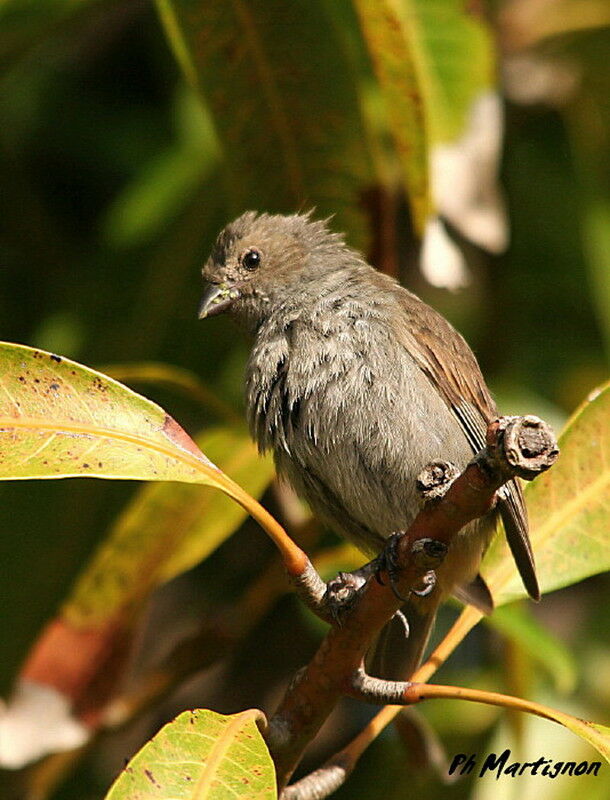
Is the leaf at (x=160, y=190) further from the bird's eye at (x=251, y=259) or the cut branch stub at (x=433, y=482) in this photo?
the cut branch stub at (x=433, y=482)

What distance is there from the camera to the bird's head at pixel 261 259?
12.0 feet

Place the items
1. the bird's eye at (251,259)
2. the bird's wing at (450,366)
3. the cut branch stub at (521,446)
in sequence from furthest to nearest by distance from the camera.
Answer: the bird's eye at (251,259)
the bird's wing at (450,366)
the cut branch stub at (521,446)

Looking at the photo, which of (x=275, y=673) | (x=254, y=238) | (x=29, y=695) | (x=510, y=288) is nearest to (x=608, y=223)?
(x=510, y=288)

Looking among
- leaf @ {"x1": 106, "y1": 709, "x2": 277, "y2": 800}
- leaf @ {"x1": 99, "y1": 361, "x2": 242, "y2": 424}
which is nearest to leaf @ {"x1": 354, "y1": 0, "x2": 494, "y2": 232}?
leaf @ {"x1": 99, "y1": 361, "x2": 242, "y2": 424}

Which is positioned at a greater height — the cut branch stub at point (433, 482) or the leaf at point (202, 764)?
the cut branch stub at point (433, 482)

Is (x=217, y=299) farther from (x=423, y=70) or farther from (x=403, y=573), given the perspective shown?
(x=403, y=573)

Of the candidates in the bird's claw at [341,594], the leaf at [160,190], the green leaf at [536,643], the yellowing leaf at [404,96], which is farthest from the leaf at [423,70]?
the bird's claw at [341,594]

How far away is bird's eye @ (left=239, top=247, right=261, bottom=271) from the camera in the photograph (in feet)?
12.2

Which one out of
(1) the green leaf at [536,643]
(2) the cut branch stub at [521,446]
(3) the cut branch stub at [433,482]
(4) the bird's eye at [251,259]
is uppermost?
(2) the cut branch stub at [521,446]

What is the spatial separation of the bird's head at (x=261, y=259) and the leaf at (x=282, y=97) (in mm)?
141

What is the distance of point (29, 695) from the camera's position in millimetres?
3344

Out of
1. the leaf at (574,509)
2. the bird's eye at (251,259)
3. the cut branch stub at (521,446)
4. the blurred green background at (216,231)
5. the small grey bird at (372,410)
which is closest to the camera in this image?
the cut branch stub at (521,446)

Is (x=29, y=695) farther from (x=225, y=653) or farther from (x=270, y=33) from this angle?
(x=270, y=33)

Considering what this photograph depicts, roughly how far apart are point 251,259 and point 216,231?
76cm
